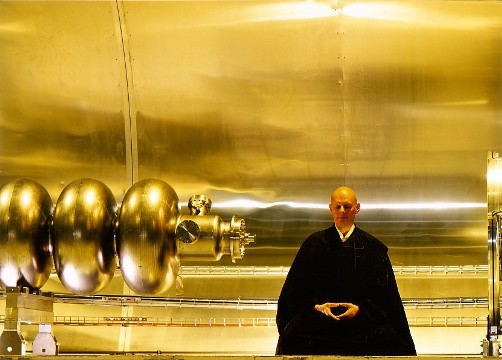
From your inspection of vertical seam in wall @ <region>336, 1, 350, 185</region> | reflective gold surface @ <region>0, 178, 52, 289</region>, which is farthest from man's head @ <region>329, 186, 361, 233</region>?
reflective gold surface @ <region>0, 178, 52, 289</region>

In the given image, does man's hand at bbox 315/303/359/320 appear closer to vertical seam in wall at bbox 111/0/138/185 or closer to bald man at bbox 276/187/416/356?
bald man at bbox 276/187/416/356

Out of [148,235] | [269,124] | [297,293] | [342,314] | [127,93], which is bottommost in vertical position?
[342,314]

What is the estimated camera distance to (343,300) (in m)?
4.26

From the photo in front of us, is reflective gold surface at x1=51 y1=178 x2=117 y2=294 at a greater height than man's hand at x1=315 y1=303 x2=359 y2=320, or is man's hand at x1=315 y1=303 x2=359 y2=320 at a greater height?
reflective gold surface at x1=51 y1=178 x2=117 y2=294

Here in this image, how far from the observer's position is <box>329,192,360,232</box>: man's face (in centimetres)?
438

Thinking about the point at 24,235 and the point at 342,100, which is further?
the point at 342,100

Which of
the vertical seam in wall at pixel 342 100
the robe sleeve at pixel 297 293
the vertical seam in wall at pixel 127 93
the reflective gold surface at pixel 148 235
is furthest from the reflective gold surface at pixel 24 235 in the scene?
the vertical seam in wall at pixel 342 100

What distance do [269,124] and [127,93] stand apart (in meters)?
0.90

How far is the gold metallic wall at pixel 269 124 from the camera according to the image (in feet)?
18.3

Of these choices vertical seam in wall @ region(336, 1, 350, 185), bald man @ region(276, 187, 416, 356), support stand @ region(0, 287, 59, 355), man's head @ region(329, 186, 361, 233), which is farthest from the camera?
vertical seam in wall @ region(336, 1, 350, 185)

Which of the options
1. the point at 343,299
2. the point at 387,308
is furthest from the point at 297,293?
the point at 387,308

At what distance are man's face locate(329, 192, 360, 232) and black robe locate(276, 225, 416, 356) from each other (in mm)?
58

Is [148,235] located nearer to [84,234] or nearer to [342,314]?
[84,234]

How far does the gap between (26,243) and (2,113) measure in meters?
1.80
